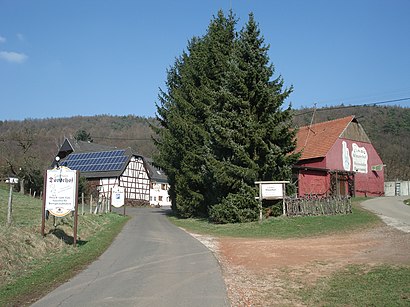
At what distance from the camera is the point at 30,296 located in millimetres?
7711

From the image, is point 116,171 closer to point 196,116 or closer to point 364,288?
point 196,116

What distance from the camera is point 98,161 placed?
2753 inches

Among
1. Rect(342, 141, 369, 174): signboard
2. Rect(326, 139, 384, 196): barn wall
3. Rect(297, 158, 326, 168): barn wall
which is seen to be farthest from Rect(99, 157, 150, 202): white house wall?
Rect(342, 141, 369, 174): signboard

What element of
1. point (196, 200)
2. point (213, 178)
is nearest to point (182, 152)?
point (196, 200)

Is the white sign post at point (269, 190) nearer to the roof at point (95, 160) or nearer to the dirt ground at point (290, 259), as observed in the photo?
the dirt ground at point (290, 259)

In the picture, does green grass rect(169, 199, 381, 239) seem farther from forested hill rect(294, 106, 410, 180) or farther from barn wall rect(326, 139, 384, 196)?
forested hill rect(294, 106, 410, 180)

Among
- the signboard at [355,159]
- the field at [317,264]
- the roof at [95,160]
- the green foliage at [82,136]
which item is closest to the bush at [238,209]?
the field at [317,264]

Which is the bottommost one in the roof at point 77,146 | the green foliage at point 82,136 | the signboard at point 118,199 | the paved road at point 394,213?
the paved road at point 394,213

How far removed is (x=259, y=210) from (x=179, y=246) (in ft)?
32.5

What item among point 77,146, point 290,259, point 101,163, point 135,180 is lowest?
point 290,259

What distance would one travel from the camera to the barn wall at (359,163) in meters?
39.7

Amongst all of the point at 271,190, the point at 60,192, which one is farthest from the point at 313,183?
the point at 60,192

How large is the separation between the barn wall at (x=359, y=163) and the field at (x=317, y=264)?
18596mm

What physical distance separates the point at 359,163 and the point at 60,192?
3429cm
